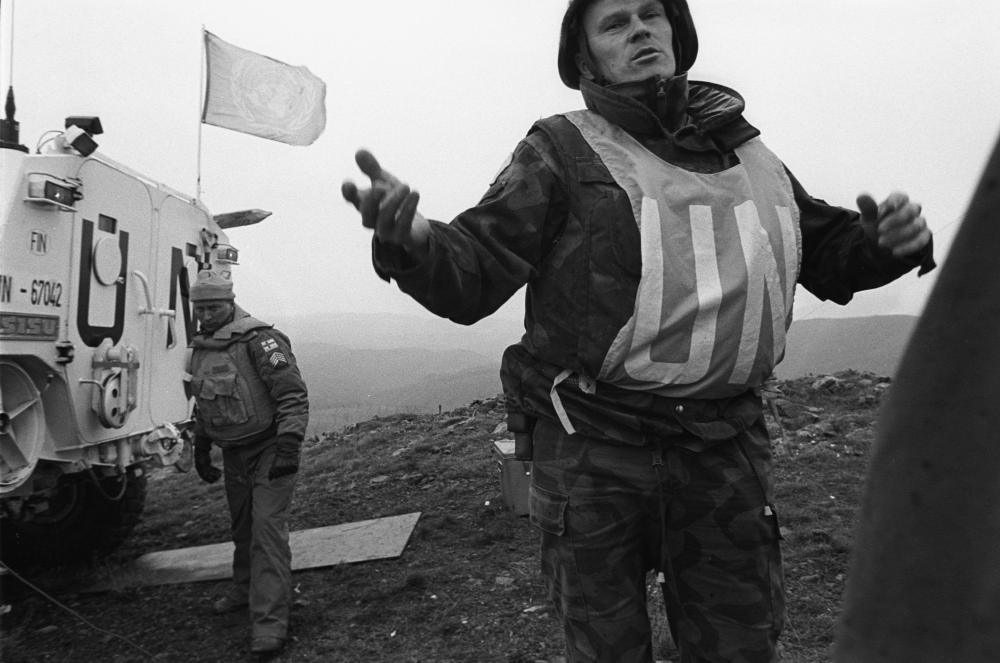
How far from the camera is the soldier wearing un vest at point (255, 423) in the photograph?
3818mm

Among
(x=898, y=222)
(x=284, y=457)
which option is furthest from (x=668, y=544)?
(x=284, y=457)

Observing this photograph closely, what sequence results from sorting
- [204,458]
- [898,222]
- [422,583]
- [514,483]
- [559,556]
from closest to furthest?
[898,222], [559,556], [422,583], [204,458], [514,483]

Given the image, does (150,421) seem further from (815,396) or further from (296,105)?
(815,396)

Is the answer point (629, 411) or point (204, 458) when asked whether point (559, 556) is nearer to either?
point (629, 411)

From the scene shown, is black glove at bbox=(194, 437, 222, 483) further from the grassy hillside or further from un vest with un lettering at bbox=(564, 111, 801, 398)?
un vest with un lettering at bbox=(564, 111, 801, 398)

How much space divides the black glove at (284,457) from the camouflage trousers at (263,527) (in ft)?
0.28

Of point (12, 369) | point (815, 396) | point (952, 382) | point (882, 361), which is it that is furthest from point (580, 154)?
point (882, 361)

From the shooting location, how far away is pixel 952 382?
504 millimetres

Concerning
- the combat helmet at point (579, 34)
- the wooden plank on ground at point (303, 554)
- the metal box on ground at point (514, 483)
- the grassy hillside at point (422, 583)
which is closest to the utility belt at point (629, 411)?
the combat helmet at point (579, 34)

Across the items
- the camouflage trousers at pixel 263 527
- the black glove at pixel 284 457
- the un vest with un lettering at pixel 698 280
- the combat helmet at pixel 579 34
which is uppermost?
the combat helmet at pixel 579 34

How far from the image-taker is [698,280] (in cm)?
164

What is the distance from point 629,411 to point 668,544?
0.32 meters

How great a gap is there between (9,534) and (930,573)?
563 cm

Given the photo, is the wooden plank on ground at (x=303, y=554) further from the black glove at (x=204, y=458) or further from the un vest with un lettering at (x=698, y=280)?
the un vest with un lettering at (x=698, y=280)
